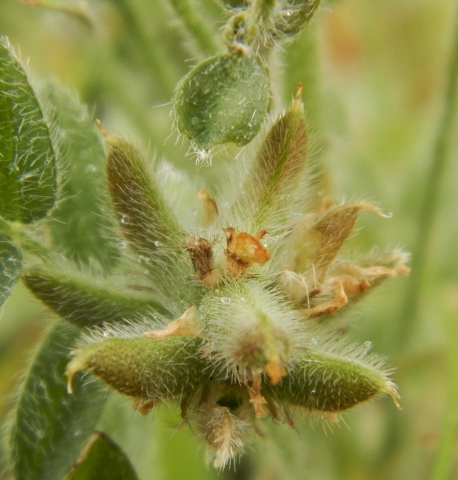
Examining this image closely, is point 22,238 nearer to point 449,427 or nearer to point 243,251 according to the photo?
point 243,251

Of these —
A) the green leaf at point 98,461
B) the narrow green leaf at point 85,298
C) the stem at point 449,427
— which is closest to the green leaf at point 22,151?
the narrow green leaf at point 85,298

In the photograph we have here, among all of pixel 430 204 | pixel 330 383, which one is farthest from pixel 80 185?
pixel 430 204

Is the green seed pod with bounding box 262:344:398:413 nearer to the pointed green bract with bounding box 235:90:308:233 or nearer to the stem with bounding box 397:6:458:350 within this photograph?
the pointed green bract with bounding box 235:90:308:233

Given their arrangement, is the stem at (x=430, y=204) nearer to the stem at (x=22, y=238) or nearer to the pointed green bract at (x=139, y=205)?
the pointed green bract at (x=139, y=205)

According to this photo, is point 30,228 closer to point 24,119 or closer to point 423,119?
point 24,119

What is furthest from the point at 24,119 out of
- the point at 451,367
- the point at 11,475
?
the point at 451,367
